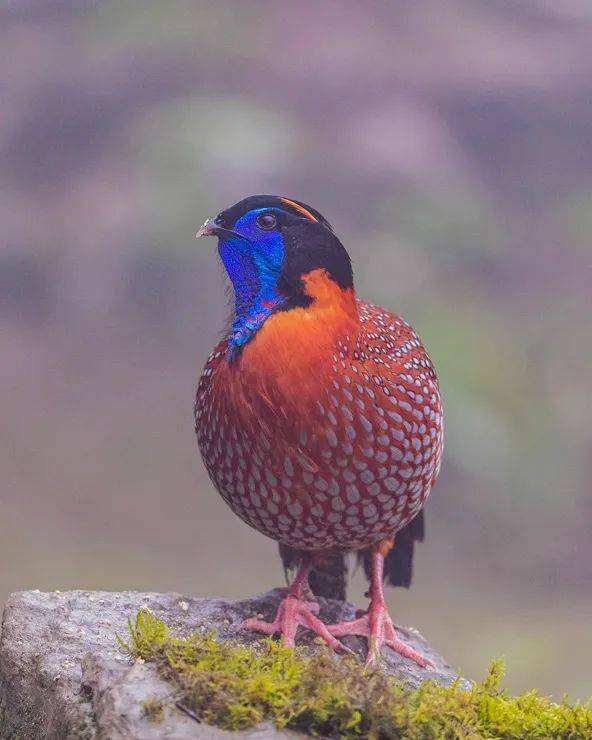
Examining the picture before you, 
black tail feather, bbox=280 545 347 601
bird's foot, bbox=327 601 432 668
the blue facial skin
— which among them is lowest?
bird's foot, bbox=327 601 432 668

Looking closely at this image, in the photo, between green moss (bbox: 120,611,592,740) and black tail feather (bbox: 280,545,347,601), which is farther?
black tail feather (bbox: 280,545,347,601)

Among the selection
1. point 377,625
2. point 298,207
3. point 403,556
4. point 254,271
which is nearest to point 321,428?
point 254,271

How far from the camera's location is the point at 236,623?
3.23 m

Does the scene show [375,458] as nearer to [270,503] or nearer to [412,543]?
[270,503]

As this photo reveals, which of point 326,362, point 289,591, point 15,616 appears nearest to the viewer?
point 326,362

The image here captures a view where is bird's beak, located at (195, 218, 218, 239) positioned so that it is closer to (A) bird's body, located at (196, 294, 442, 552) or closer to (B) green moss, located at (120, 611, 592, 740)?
(A) bird's body, located at (196, 294, 442, 552)

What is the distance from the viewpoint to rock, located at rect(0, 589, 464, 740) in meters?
1.96

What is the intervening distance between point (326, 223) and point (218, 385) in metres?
0.52

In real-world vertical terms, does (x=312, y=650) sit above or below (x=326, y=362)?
below

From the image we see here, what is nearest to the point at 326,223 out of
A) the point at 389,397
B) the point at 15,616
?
the point at 389,397

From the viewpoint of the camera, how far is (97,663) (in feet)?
7.23

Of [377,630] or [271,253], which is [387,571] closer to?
[377,630]

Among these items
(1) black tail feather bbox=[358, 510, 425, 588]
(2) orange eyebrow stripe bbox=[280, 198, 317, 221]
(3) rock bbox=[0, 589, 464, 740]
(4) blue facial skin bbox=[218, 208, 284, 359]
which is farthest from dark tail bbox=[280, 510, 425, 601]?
(2) orange eyebrow stripe bbox=[280, 198, 317, 221]

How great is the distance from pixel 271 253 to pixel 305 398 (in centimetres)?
38
